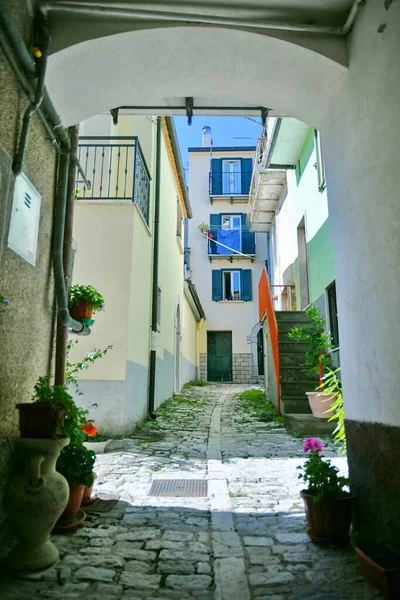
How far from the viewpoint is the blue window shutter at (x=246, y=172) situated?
2202 cm

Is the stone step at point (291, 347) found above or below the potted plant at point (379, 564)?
above

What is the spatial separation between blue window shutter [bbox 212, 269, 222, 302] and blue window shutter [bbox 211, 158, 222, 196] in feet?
13.5

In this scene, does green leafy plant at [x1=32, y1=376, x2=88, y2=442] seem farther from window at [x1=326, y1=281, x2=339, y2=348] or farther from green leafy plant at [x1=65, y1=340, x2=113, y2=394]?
window at [x1=326, y1=281, x2=339, y2=348]

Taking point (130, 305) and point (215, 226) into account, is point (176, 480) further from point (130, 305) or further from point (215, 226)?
point (215, 226)

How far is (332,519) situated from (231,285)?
1872cm

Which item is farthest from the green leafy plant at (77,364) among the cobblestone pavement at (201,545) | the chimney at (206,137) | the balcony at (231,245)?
the chimney at (206,137)

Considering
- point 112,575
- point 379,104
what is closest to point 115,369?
point 112,575

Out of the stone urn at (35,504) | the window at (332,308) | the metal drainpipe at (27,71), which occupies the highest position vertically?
the metal drainpipe at (27,71)

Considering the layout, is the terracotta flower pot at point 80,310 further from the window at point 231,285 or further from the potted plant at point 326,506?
the window at point 231,285

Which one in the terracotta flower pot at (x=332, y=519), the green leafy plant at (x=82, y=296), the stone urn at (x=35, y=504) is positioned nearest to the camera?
the stone urn at (x=35, y=504)

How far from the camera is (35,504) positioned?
2.56 metres

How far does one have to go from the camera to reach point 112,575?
8.44 feet

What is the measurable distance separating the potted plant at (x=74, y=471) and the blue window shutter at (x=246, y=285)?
17910 millimetres

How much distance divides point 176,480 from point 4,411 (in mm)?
2462
